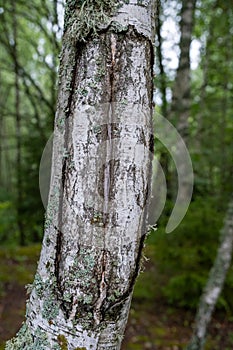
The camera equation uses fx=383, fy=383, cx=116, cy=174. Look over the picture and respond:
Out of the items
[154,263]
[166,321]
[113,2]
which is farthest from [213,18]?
[113,2]

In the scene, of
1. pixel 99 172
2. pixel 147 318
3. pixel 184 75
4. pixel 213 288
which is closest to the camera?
pixel 99 172

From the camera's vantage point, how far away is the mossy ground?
14.6 ft

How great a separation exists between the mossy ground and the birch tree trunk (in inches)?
127

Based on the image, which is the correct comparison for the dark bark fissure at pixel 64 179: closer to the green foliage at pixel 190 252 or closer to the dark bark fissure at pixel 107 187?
the dark bark fissure at pixel 107 187

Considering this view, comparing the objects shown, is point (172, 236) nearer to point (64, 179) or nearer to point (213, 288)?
point (213, 288)

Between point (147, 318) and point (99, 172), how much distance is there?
442 centimetres

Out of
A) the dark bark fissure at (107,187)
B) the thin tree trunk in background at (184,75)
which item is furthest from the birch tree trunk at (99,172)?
the thin tree trunk in background at (184,75)

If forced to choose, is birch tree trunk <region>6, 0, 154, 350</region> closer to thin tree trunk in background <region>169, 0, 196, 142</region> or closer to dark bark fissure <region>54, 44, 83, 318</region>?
dark bark fissure <region>54, 44, 83, 318</region>

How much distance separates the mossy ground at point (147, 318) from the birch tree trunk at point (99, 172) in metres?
3.22

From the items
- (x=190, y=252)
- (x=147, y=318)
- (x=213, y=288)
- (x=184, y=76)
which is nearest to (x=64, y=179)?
(x=213, y=288)

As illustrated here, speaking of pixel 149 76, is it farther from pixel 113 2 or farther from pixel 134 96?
pixel 113 2

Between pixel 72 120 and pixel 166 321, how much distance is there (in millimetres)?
4535

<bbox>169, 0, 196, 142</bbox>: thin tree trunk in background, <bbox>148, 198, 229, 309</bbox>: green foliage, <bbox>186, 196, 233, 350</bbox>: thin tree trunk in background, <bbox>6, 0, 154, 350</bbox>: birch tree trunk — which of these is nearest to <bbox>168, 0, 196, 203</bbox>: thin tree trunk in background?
<bbox>169, 0, 196, 142</bbox>: thin tree trunk in background

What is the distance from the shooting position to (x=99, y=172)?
108 cm
